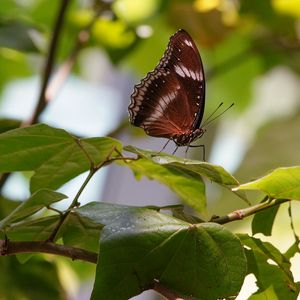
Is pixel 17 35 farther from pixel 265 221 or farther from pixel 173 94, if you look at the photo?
pixel 265 221

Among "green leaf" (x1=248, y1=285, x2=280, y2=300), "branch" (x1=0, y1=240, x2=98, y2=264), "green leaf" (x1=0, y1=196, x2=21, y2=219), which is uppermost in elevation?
"green leaf" (x1=248, y1=285, x2=280, y2=300)

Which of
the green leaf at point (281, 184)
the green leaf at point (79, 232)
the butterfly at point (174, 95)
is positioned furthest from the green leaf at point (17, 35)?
the green leaf at point (281, 184)

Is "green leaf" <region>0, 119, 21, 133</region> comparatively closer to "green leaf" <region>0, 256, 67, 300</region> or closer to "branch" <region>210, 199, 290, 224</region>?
"green leaf" <region>0, 256, 67, 300</region>

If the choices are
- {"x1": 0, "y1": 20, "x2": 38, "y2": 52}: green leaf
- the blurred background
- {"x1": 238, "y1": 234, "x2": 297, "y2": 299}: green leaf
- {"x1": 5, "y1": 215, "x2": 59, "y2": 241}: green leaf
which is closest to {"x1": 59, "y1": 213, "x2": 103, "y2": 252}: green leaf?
{"x1": 5, "y1": 215, "x2": 59, "y2": 241}: green leaf

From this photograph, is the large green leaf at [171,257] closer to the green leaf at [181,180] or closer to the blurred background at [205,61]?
the green leaf at [181,180]

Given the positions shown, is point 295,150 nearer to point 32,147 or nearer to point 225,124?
point 225,124
